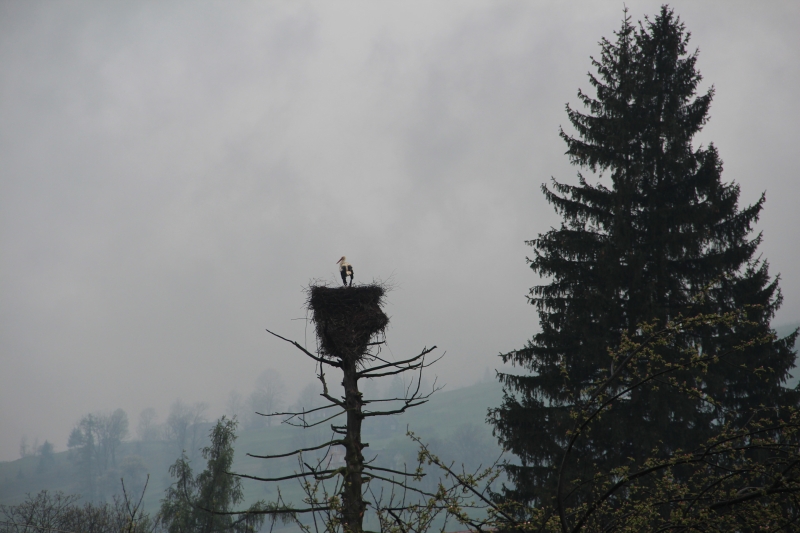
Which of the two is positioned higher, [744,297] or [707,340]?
[744,297]

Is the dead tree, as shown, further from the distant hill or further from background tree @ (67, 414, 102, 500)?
background tree @ (67, 414, 102, 500)

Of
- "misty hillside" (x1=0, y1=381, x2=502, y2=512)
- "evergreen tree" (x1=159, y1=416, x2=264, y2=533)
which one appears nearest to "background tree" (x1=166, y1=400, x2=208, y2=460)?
"misty hillside" (x1=0, y1=381, x2=502, y2=512)

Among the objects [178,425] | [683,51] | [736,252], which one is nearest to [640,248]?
[736,252]

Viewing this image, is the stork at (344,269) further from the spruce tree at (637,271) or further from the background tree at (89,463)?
the background tree at (89,463)

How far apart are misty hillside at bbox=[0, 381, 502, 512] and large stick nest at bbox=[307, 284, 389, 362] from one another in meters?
79.7

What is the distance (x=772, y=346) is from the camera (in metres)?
13.0

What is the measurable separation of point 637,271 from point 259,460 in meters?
120

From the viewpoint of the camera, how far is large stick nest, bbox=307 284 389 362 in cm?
744

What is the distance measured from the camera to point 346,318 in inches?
304

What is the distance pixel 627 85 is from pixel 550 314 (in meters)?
5.94

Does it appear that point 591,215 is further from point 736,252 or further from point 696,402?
point 696,402

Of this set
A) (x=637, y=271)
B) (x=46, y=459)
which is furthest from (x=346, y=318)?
(x=46, y=459)

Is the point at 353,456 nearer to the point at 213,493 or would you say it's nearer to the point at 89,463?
the point at 213,493

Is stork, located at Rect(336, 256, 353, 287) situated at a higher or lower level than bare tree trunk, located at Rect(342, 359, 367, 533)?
higher
